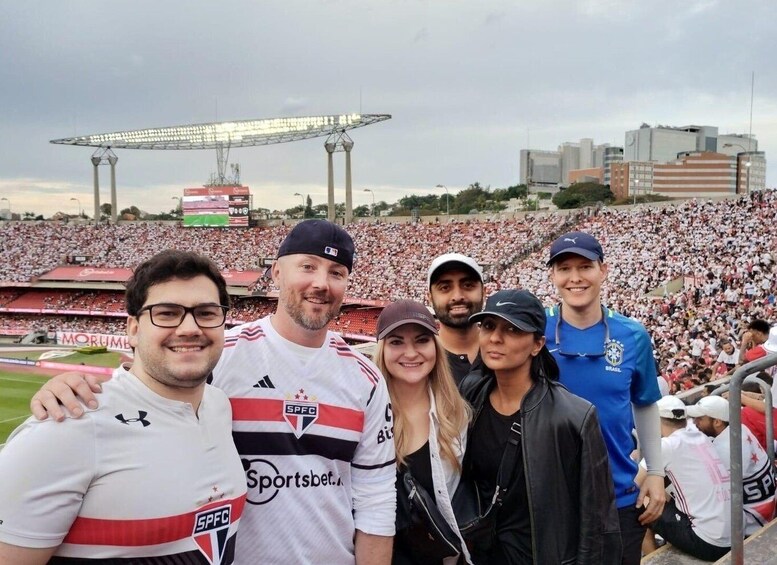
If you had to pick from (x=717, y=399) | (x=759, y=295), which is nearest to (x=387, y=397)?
(x=717, y=399)

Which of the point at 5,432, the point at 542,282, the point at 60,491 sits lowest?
the point at 5,432

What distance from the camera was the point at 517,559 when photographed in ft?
8.41

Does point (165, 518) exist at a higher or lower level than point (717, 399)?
higher

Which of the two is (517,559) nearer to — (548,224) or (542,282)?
(542,282)

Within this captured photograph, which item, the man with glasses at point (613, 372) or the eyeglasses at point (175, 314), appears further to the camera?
the man with glasses at point (613, 372)

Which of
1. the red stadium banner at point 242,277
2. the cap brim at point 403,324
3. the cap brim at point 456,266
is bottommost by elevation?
the red stadium banner at point 242,277

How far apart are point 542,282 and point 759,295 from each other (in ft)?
36.0

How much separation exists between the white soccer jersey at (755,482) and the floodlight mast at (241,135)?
47859 millimetres

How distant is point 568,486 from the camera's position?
2.50m

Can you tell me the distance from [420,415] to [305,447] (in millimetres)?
662

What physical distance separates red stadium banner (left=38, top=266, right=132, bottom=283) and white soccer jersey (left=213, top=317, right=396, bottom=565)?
47275 mm

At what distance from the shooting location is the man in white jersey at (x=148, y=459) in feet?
5.27

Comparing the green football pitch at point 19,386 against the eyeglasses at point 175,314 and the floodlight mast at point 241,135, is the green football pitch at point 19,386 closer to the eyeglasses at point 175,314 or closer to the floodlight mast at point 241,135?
the eyeglasses at point 175,314

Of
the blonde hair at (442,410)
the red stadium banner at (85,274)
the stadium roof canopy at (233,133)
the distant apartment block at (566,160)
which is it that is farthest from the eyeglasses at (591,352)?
the distant apartment block at (566,160)
